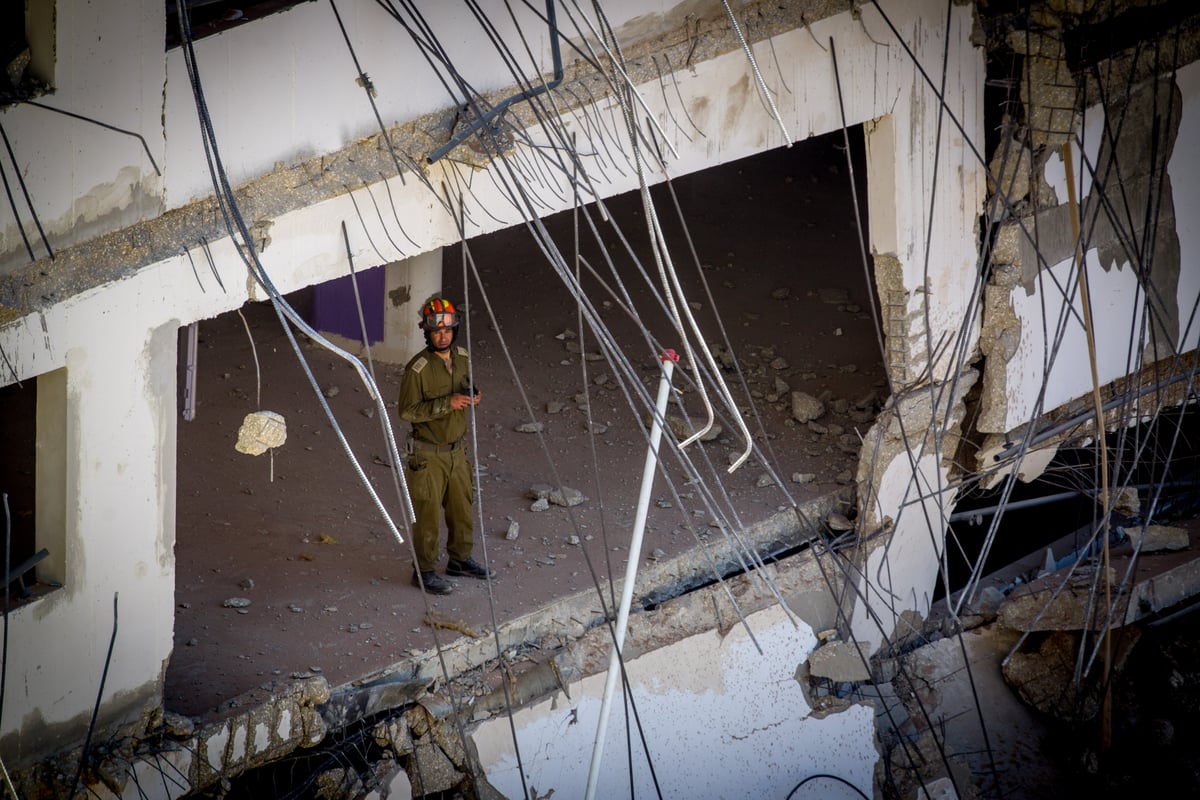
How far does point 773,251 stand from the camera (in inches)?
421

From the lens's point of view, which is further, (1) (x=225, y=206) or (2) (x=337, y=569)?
(2) (x=337, y=569)

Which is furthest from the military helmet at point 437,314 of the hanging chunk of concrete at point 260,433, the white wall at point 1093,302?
the white wall at point 1093,302

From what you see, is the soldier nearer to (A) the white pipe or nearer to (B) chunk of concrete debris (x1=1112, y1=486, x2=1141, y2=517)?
(A) the white pipe

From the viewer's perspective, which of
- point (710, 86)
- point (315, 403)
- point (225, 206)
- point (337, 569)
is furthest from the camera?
point (315, 403)

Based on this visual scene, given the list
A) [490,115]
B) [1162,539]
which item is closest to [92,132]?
[490,115]

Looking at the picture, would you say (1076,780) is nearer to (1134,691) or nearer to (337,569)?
(1134,691)

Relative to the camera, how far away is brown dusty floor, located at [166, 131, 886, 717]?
608 cm

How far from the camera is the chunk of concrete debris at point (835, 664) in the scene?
7.07 meters

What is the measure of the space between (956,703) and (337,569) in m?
4.07

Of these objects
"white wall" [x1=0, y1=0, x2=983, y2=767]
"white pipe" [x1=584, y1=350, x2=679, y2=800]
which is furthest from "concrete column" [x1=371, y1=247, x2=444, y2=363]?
"white pipe" [x1=584, y1=350, x2=679, y2=800]

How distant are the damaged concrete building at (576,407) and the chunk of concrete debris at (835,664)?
4 cm

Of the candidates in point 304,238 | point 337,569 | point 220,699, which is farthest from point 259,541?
point 304,238

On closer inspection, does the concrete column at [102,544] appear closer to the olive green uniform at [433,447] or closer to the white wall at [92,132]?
the white wall at [92,132]

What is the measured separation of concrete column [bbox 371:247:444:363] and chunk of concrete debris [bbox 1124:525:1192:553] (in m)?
5.55
